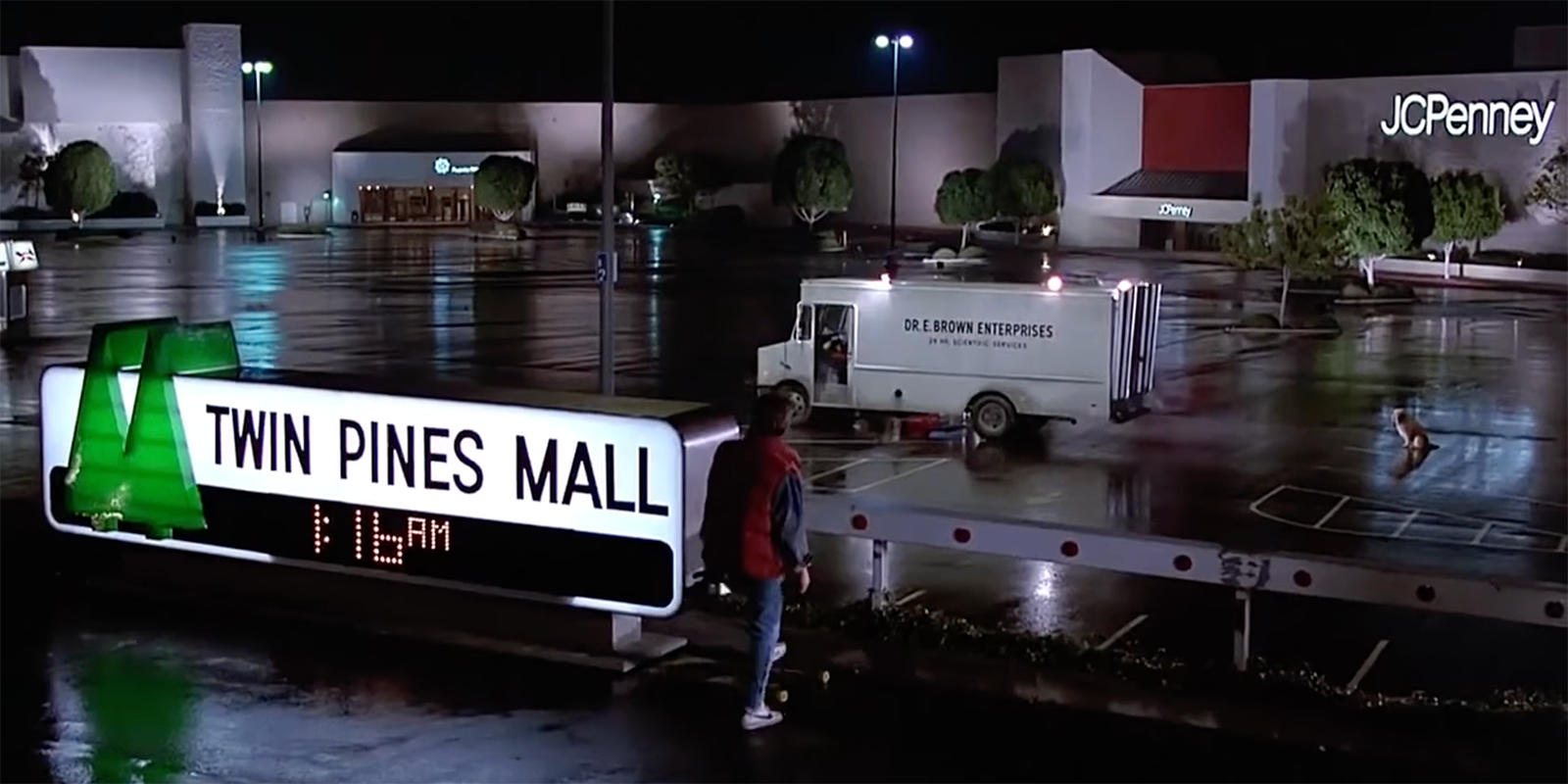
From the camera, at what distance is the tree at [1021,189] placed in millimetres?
75500

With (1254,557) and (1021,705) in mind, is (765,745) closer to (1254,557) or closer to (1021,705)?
(1021,705)

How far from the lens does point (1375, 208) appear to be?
1978 inches

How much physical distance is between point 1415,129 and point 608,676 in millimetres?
58709

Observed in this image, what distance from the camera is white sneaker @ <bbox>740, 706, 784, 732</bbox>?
984 cm

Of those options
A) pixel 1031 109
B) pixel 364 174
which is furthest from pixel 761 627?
pixel 364 174

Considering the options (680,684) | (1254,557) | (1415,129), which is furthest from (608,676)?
(1415,129)

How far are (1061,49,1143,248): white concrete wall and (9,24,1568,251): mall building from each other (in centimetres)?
9

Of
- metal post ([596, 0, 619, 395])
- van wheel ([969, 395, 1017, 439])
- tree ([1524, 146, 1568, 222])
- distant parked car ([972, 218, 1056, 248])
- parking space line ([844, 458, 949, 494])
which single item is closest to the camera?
metal post ([596, 0, 619, 395])

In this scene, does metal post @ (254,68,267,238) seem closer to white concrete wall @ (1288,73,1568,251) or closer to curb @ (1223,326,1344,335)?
white concrete wall @ (1288,73,1568,251)

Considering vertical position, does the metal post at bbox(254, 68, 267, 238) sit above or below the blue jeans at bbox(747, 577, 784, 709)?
above

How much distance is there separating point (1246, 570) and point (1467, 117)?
56476 mm

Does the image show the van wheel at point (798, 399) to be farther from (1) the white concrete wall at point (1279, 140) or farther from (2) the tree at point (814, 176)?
(2) the tree at point (814, 176)

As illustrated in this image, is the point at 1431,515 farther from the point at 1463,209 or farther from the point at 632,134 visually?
the point at 632,134

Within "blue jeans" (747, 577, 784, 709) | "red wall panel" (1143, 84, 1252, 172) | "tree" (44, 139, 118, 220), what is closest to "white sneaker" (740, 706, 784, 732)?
"blue jeans" (747, 577, 784, 709)
